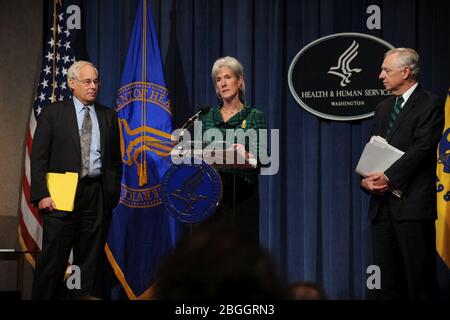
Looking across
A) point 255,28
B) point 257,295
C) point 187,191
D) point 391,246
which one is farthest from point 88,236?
point 257,295

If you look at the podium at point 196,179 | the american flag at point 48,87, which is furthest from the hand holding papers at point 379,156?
the american flag at point 48,87

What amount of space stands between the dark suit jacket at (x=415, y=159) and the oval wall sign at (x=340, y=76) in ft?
4.37

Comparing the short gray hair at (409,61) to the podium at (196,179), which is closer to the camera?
the podium at (196,179)

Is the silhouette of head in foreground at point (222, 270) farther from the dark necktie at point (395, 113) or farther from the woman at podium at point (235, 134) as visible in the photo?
the dark necktie at point (395, 113)

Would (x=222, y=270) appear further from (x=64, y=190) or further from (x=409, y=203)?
(x=64, y=190)

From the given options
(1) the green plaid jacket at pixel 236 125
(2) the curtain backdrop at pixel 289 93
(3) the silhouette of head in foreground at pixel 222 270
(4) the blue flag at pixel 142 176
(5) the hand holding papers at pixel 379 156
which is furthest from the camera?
(4) the blue flag at pixel 142 176

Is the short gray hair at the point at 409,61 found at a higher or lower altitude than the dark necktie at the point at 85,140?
higher

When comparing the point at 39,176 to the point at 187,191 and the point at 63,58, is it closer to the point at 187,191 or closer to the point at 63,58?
the point at 187,191

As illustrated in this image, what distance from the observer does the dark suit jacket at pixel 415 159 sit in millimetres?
4070

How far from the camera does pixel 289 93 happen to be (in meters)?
5.78

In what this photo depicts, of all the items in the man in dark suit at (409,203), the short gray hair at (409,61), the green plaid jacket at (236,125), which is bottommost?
the man in dark suit at (409,203)

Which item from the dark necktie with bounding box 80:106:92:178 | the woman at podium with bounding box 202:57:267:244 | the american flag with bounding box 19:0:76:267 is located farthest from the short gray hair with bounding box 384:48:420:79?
the american flag with bounding box 19:0:76:267
